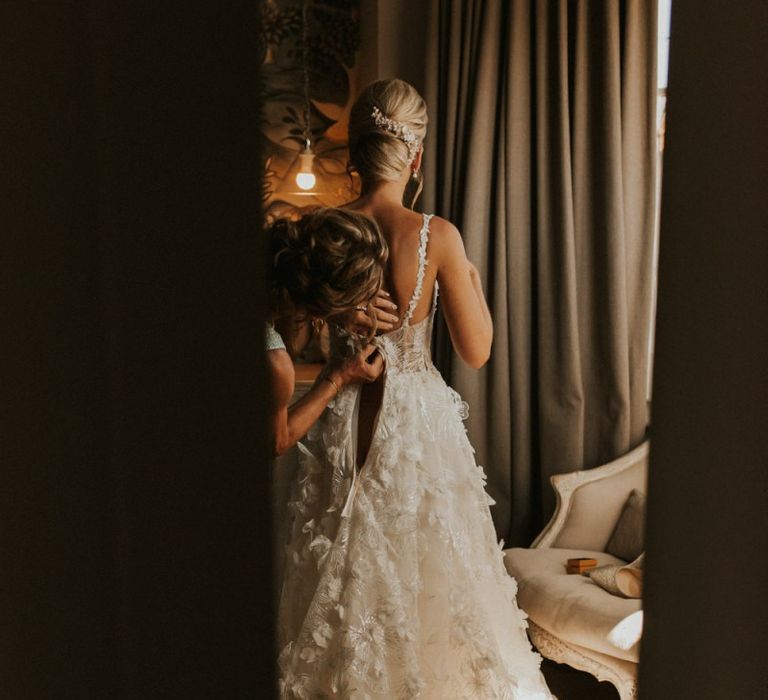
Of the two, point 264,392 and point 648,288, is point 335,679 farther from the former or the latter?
point 648,288

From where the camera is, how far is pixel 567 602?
7.20ft

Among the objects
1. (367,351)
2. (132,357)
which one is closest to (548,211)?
(367,351)

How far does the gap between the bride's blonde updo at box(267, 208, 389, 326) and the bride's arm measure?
0.34 m

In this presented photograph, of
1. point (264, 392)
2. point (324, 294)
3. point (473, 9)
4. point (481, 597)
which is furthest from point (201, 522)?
point (473, 9)

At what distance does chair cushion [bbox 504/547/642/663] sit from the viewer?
2.07m

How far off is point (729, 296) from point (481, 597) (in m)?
1.68

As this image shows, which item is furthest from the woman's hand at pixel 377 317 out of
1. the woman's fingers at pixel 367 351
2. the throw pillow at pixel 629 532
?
the throw pillow at pixel 629 532

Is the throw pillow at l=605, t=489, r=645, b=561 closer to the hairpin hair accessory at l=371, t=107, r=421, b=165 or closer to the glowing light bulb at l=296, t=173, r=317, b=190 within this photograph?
the hairpin hair accessory at l=371, t=107, r=421, b=165

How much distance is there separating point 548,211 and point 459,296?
132 cm

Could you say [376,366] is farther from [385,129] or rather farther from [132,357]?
[132,357]

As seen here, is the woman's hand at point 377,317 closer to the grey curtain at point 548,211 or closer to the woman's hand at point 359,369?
the woman's hand at point 359,369

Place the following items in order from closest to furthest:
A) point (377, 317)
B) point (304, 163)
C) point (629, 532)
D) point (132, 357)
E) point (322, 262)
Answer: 1. point (132, 357)
2. point (322, 262)
3. point (377, 317)
4. point (629, 532)
5. point (304, 163)

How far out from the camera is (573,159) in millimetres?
2855

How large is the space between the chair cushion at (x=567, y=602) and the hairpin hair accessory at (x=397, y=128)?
4.11 feet
